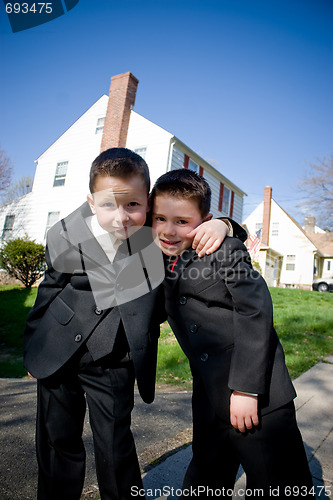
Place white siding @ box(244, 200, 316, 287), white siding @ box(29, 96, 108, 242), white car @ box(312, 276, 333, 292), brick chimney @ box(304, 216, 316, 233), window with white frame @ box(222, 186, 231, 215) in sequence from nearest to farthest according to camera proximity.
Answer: white siding @ box(29, 96, 108, 242) < window with white frame @ box(222, 186, 231, 215) < white car @ box(312, 276, 333, 292) < white siding @ box(244, 200, 316, 287) < brick chimney @ box(304, 216, 316, 233)

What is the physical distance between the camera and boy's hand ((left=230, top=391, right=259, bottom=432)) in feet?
4.37

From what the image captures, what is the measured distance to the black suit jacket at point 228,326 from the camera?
1.34m

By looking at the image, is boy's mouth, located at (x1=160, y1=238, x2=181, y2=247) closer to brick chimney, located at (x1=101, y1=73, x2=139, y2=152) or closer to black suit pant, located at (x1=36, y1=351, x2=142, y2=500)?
black suit pant, located at (x1=36, y1=351, x2=142, y2=500)

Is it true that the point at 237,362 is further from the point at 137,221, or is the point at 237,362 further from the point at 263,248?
the point at 263,248

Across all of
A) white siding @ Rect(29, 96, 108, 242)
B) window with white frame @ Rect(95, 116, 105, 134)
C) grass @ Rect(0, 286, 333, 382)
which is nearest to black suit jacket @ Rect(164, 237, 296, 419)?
grass @ Rect(0, 286, 333, 382)

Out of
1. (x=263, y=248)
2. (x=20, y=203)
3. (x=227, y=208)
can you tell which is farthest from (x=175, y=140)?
(x=263, y=248)

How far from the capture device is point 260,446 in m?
1.33

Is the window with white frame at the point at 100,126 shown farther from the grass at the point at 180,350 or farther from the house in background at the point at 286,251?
the house in background at the point at 286,251

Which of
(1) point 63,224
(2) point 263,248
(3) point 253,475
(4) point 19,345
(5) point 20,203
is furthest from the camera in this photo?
(2) point 263,248

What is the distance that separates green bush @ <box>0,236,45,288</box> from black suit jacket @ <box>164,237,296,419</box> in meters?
13.8

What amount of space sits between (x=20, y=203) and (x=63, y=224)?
20.6m

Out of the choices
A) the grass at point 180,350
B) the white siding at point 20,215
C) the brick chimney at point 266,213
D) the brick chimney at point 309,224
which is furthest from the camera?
the brick chimney at point 309,224

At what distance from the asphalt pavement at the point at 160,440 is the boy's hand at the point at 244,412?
656 mm

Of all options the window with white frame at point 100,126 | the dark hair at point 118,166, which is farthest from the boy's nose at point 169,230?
the window with white frame at point 100,126
